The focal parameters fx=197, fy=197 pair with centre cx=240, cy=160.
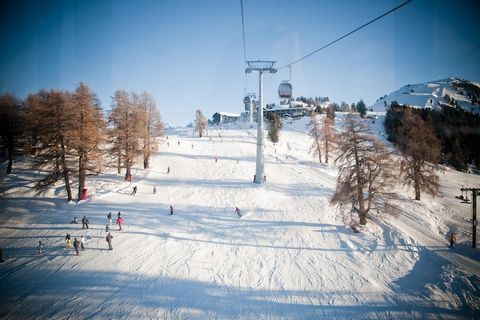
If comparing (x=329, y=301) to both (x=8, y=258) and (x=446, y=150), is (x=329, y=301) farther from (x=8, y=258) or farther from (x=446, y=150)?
(x=446, y=150)

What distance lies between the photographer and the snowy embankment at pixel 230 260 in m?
9.61

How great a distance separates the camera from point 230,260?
1297cm

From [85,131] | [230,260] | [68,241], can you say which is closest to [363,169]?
[230,260]

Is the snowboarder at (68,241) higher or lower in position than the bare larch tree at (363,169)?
lower

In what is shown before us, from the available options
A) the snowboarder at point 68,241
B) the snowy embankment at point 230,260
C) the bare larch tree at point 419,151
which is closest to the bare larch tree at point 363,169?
the snowy embankment at point 230,260

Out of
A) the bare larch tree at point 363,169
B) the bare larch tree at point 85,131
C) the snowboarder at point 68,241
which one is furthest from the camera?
the bare larch tree at point 85,131

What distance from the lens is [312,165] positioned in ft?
129

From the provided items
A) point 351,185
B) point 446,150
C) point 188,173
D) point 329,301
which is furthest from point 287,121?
point 329,301

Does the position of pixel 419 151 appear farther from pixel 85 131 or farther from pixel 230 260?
pixel 85 131

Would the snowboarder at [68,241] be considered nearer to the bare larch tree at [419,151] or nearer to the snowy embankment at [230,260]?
the snowy embankment at [230,260]

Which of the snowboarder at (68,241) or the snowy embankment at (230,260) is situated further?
the snowboarder at (68,241)

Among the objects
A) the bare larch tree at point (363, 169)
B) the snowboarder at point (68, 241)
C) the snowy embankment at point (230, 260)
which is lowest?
the snowy embankment at point (230, 260)

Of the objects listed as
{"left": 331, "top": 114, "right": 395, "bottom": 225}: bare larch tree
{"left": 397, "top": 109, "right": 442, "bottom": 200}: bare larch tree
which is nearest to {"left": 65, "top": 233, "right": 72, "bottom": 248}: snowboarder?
{"left": 331, "top": 114, "right": 395, "bottom": 225}: bare larch tree

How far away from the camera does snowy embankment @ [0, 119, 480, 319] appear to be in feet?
31.5
